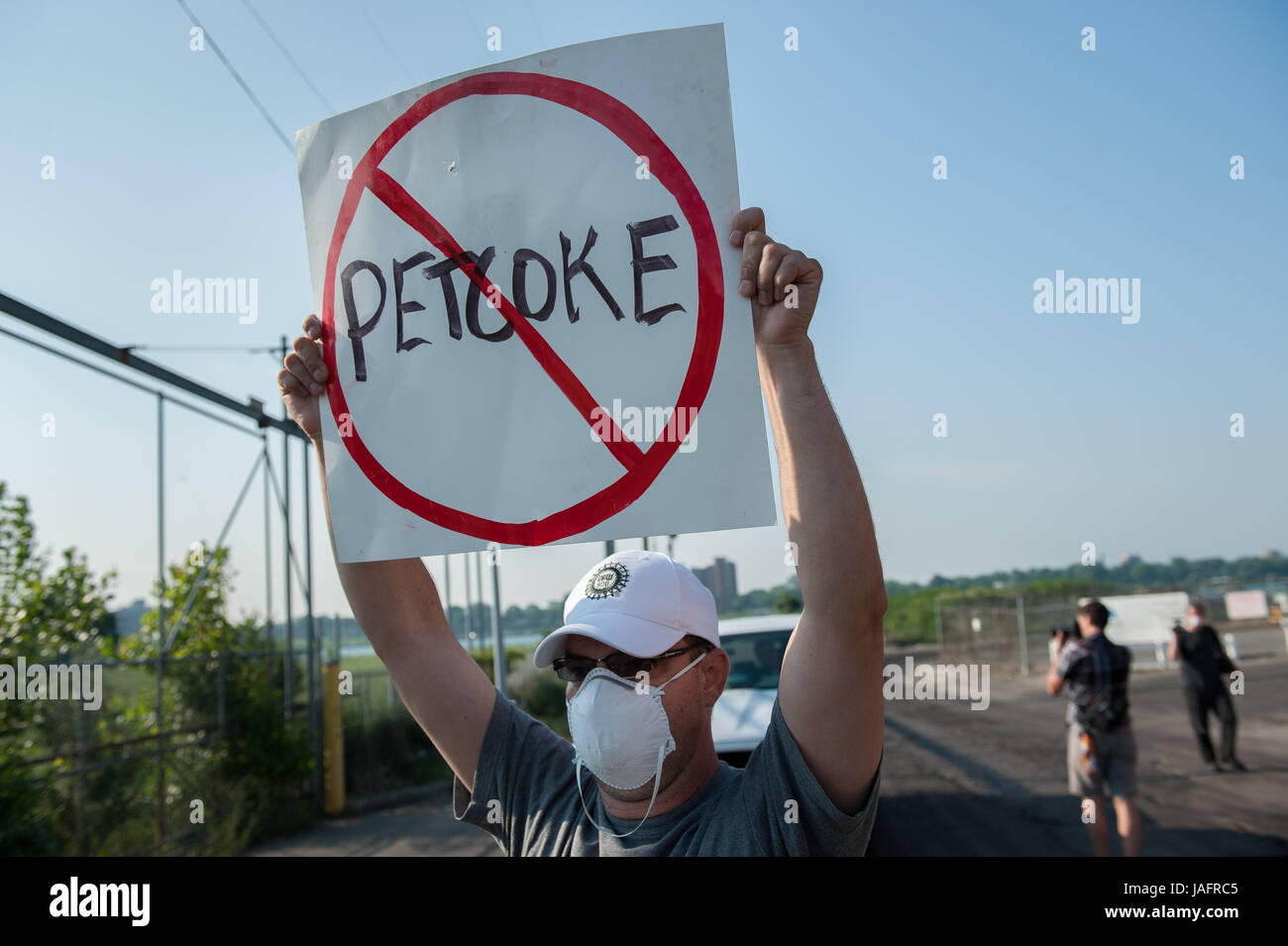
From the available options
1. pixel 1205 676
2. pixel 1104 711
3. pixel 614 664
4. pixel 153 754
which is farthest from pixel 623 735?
pixel 1205 676

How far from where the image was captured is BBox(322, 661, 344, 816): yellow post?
1055cm

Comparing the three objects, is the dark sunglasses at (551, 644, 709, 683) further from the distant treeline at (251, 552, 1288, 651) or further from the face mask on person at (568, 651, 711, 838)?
the distant treeline at (251, 552, 1288, 651)

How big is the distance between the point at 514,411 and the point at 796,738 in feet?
2.36

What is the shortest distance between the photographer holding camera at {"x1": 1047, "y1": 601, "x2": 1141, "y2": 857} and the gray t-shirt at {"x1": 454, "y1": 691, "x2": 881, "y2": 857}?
5.56m

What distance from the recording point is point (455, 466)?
154 cm

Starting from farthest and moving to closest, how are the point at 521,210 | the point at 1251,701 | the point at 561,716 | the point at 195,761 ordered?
the point at 1251,701 < the point at 561,716 < the point at 195,761 < the point at 521,210

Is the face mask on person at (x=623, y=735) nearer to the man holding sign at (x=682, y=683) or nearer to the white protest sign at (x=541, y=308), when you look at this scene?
the man holding sign at (x=682, y=683)

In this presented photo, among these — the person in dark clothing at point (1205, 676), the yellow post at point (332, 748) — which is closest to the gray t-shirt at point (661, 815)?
the yellow post at point (332, 748)

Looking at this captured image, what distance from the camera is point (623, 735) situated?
1711mm

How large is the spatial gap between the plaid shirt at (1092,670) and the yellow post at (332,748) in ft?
26.1

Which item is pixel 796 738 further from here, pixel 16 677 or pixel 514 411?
pixel 16 677

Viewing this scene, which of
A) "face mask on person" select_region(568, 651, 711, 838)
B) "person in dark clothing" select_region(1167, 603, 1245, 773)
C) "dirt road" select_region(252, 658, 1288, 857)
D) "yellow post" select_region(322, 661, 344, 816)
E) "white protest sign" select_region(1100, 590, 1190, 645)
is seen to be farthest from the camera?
"white protest sign" select_region(1100, 590, 1190, 645)

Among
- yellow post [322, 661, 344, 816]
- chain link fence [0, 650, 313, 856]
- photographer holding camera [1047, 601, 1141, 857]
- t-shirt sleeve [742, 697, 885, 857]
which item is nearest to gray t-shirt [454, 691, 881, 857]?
t-shirt sleeve [742, 697, 885, 857]
